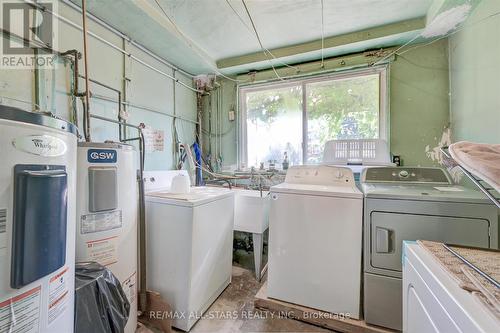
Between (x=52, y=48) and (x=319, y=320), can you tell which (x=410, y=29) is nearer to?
(x=319, y=320)

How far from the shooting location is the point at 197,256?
1509 mm

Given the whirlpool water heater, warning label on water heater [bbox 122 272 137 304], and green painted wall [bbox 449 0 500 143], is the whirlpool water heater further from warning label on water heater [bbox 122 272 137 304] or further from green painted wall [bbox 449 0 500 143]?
green painted wall [bbox 449 0 500 143]

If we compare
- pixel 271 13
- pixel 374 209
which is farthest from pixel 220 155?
pixel 374 209

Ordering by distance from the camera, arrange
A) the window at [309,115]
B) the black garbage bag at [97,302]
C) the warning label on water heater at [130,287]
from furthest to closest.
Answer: the window at [309,115] → the warning label on water heater at [130,287] → the black garbage bag at [97,302]

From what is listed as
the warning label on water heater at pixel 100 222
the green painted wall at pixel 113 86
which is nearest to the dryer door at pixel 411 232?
the warning label on water heater at pixel 100 222

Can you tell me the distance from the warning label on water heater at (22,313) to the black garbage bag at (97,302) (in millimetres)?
234

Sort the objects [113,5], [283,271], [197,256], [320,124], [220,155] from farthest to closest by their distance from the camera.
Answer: [220,155], [320,124], [113,5], [283,271], [197,256]

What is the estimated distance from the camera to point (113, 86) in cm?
214

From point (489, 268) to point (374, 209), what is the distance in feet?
2.09

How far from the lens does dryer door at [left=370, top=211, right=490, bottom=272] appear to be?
3.92 ft

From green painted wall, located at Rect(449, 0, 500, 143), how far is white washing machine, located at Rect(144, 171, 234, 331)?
7.18 feet

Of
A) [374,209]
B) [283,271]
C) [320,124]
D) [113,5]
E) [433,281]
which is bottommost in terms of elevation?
[283,271]

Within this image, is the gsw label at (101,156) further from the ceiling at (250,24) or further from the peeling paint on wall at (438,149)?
the peeling paint on wall at (438,149)

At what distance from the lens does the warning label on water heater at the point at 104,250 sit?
1.18 meters
